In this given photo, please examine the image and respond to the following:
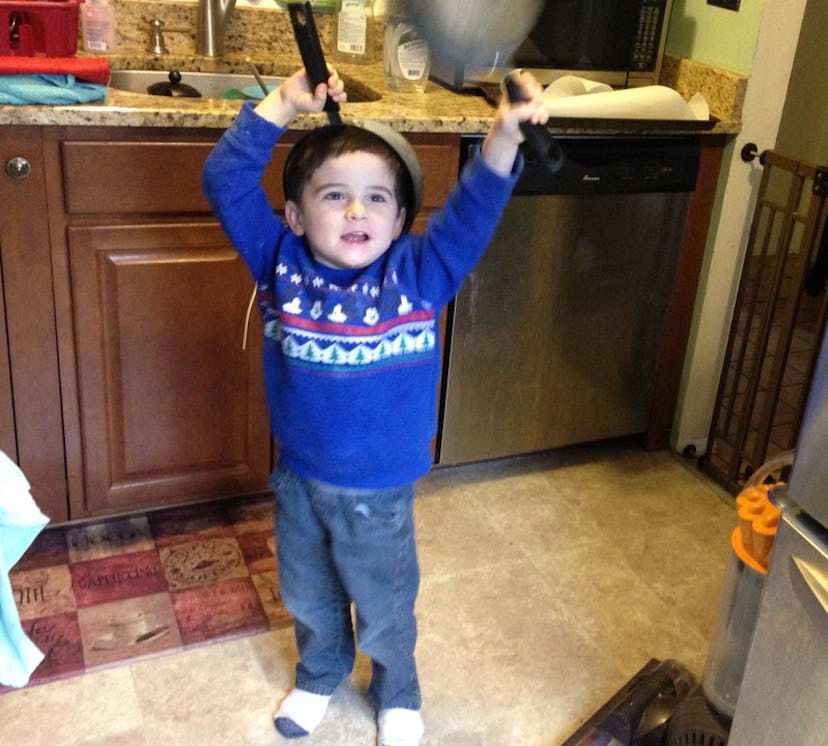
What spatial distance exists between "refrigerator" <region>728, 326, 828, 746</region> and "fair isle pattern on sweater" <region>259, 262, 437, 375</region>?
490 mm

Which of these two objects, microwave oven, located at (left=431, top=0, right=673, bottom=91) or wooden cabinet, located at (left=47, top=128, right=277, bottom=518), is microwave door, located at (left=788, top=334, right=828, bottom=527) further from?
microwave oven, located at (left=431, top=0, right=673, bottom=91)

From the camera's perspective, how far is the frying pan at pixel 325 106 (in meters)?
1.10

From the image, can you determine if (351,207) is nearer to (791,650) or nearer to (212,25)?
(791,650)

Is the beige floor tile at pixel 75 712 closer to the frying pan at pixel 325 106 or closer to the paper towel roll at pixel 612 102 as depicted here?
the frying pan at pixel 325 106

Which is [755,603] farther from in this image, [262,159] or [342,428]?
[262,159]

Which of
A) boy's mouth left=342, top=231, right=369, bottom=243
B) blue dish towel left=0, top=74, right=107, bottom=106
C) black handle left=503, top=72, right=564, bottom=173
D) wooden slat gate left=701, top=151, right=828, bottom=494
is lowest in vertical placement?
wooden slat gate left=701, top=151, right=828, bottom=494

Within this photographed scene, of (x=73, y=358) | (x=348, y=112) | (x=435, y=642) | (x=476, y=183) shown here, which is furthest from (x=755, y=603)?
(x=73, y=358)

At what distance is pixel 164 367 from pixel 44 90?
540mm

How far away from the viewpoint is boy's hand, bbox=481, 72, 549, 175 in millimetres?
1089

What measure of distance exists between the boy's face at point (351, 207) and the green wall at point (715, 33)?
1.19 m

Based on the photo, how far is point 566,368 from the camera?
87.7 inches

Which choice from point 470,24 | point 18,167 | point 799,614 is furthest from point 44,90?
point 799,614

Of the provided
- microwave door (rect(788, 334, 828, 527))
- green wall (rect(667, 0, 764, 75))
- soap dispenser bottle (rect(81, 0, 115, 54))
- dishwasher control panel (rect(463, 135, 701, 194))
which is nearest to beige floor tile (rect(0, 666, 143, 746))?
microwave door (rect(788, 334, 828, 527))

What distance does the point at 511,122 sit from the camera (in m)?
1.10
